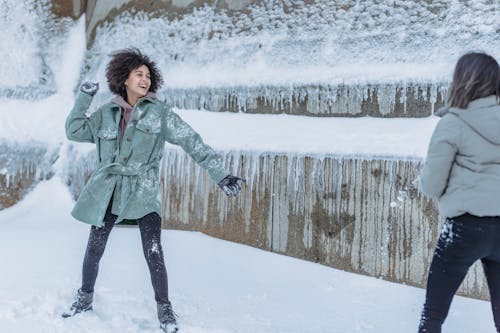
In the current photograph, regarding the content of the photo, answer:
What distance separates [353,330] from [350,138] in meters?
1.74

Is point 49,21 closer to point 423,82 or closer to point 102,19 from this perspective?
point 102,19

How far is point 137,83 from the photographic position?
3586mm

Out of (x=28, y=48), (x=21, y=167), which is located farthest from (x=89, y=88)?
(x=28, y=48)

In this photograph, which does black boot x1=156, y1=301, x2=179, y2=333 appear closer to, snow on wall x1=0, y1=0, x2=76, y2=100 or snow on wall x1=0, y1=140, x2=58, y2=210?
snow on wall x1=0, y1=140, x2=58, y2=210

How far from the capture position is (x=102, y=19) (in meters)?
7.34

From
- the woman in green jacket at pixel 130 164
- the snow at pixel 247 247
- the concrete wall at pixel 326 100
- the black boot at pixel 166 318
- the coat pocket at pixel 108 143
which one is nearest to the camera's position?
the black boot at pixel 166 318

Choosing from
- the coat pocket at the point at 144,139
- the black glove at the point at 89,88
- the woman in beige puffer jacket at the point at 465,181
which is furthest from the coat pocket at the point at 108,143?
the woman in beige puffer jacket at the point at 465,181

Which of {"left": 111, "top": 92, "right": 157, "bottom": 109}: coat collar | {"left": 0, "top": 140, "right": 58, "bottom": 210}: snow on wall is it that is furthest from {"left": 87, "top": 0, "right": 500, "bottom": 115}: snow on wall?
{"left": 111, "top": 92, "right": 157, "bottom": 109}: coat collar

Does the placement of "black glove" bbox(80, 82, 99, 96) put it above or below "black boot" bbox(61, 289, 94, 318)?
above

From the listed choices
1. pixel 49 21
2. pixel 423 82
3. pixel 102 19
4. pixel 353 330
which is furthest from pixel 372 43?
pixel 49 21

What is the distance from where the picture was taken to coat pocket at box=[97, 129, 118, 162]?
3.54 meters

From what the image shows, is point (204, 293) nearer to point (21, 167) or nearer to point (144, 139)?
point (144, 139)

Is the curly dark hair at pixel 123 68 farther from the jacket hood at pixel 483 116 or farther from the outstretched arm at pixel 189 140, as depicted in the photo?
the jacket hood at pixel 483 116

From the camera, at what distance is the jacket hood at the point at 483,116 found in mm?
2697
